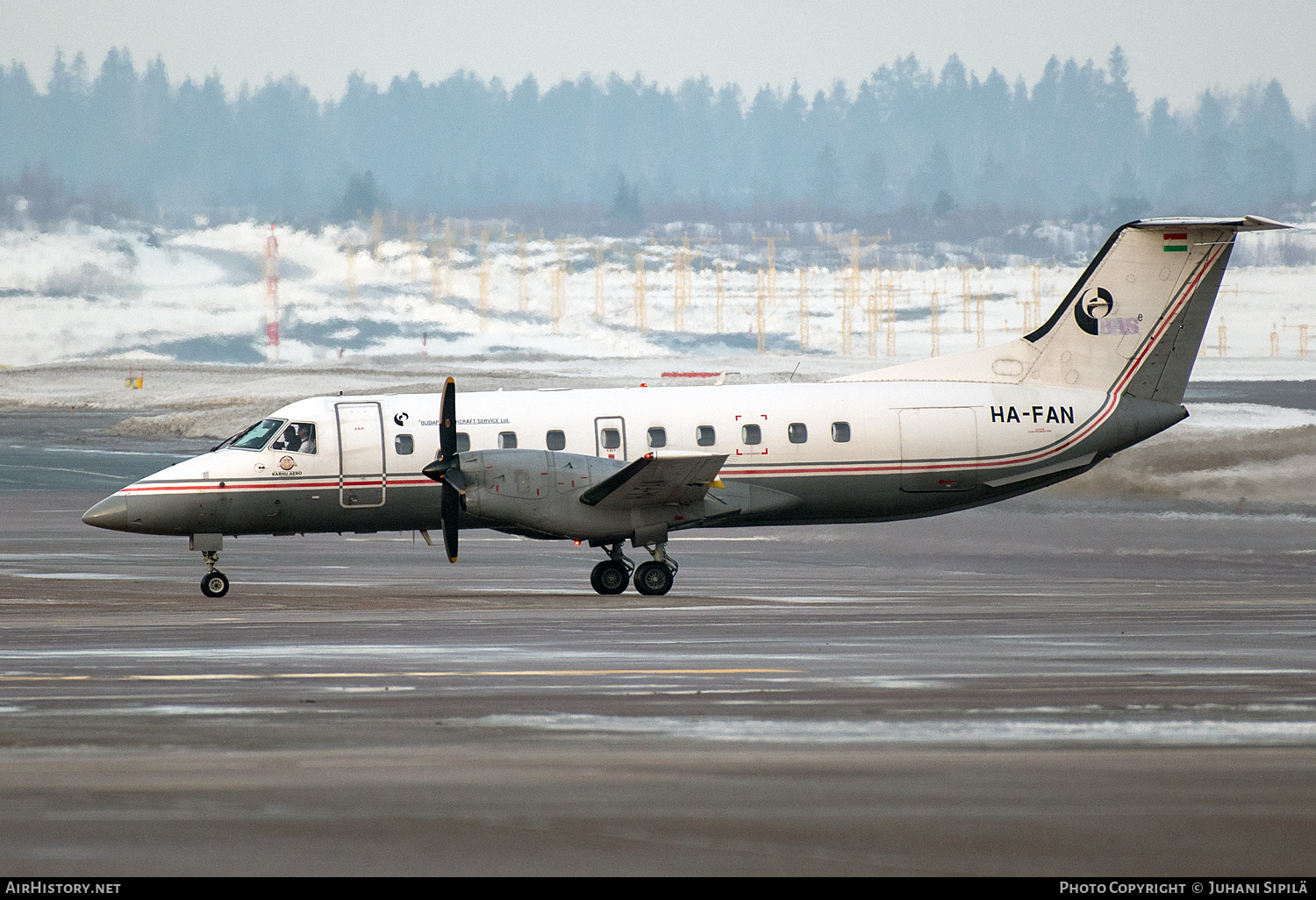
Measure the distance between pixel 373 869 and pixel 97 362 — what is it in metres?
127

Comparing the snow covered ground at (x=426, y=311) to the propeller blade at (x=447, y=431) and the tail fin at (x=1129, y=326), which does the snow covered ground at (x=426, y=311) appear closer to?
the tail fin at (x=1129, y=326)

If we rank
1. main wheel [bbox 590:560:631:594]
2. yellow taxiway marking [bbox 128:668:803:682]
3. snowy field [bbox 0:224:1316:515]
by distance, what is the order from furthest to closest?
snowy field [bbox 0:224:1316:515] → main wheel [bbox 590:560:631:594] → yellow taxiway marking [bbox 128:668:803:682]

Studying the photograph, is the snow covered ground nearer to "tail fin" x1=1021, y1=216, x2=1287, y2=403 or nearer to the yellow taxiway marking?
"tail fin" x1=1021, y1=216, x2=1287, y2=403

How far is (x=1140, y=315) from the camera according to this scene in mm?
28906

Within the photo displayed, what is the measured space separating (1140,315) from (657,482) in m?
9.30

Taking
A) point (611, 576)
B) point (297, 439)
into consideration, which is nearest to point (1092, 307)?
point (611, 576)

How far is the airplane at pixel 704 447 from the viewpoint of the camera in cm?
2531

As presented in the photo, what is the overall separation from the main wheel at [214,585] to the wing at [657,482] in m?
5.33

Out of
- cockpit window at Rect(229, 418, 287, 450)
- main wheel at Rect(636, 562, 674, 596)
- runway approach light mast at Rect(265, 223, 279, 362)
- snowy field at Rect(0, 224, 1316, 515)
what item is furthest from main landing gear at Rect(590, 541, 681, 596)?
runway approach light mast at Rect(265, 223, 279, 362)

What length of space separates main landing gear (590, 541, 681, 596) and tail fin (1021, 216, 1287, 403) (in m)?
7.30

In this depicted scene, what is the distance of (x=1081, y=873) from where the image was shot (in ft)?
A: 25.1

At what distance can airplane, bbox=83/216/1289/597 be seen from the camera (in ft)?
83.0

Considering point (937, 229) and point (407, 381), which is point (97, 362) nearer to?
point (407, 381)

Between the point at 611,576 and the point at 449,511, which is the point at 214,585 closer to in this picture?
the point at 449,511
